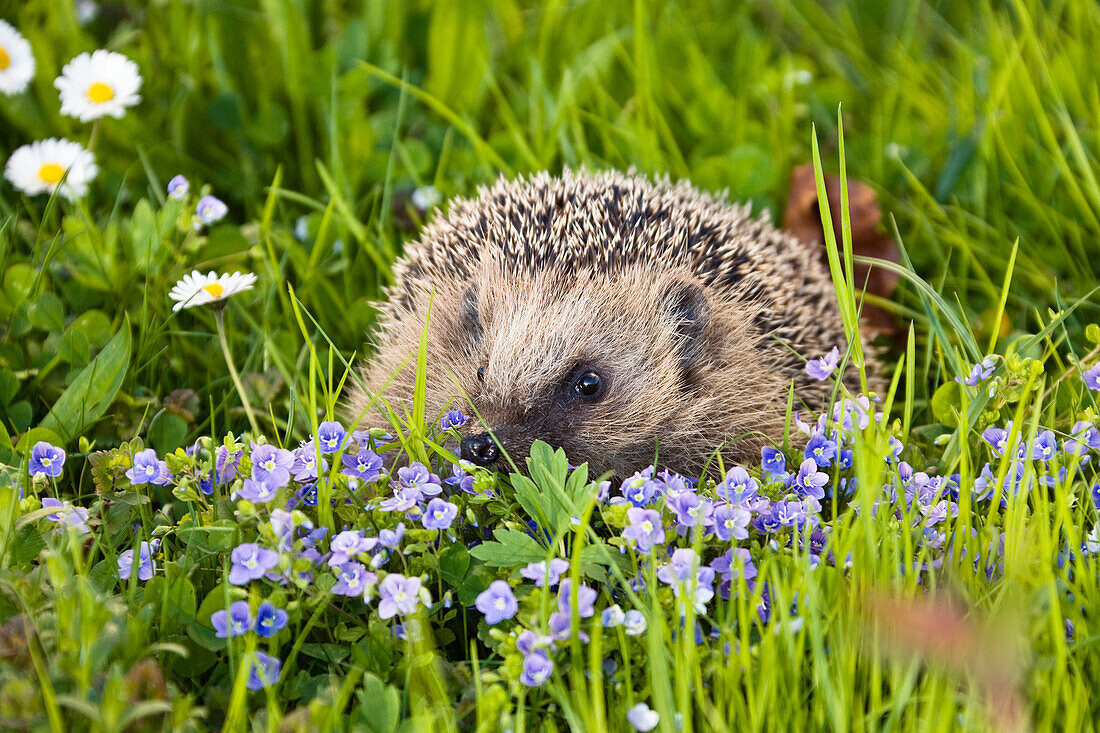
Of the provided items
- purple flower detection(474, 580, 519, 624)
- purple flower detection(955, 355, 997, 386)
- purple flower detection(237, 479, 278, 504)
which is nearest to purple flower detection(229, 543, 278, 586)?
purple flower detection(237, 479, 278, 504)

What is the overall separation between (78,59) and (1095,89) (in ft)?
13.4

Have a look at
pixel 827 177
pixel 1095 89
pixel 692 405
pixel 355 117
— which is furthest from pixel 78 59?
pixel 1095 89

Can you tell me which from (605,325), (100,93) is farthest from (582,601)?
(100,93)

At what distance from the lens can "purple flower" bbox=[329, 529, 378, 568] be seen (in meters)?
2.17

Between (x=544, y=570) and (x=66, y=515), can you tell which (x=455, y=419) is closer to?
(x=544, y=570)

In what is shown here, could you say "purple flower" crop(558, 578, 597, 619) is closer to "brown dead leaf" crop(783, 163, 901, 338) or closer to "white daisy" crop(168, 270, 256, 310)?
"white daisy" crop(168, 270, 256, 310)

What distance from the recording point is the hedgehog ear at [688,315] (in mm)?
3299

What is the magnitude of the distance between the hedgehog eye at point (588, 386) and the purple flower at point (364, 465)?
0.83 m

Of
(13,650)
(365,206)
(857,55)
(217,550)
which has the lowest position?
Result: (13,650)

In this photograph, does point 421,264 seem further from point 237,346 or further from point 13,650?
point 13,650

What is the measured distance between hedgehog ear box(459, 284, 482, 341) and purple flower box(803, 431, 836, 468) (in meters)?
1.20

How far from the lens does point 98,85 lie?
392 centimetres

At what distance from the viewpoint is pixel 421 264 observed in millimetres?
3594

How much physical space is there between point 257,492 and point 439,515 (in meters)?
0.40
